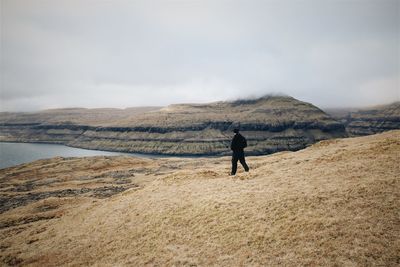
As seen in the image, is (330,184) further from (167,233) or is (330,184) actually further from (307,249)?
(167,233)

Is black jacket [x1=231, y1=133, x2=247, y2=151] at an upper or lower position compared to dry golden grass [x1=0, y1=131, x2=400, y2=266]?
upper

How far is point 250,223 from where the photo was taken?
16766 mm

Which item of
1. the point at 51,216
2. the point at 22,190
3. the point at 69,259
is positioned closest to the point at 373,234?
the point at 69,259

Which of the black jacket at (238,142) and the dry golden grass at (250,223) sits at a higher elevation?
the black jacket at (238,142)

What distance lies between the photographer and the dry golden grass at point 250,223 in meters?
13.5

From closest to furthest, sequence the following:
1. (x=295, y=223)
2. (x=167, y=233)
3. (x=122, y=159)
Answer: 1. (x=295, y=223)
2. (x=167, y=233)
3. (x=122, y=159)

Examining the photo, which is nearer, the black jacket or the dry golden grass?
the dry golden grass

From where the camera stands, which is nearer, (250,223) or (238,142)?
(250,223)

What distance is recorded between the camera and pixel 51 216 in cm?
3372

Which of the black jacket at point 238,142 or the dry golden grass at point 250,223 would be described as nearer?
the dry golden grass at point 250,223

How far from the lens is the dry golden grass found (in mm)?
13469

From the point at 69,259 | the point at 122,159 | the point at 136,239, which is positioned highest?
the point at 136,239

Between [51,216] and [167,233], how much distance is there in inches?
838

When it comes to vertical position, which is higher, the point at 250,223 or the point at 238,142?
the point at 238,142
